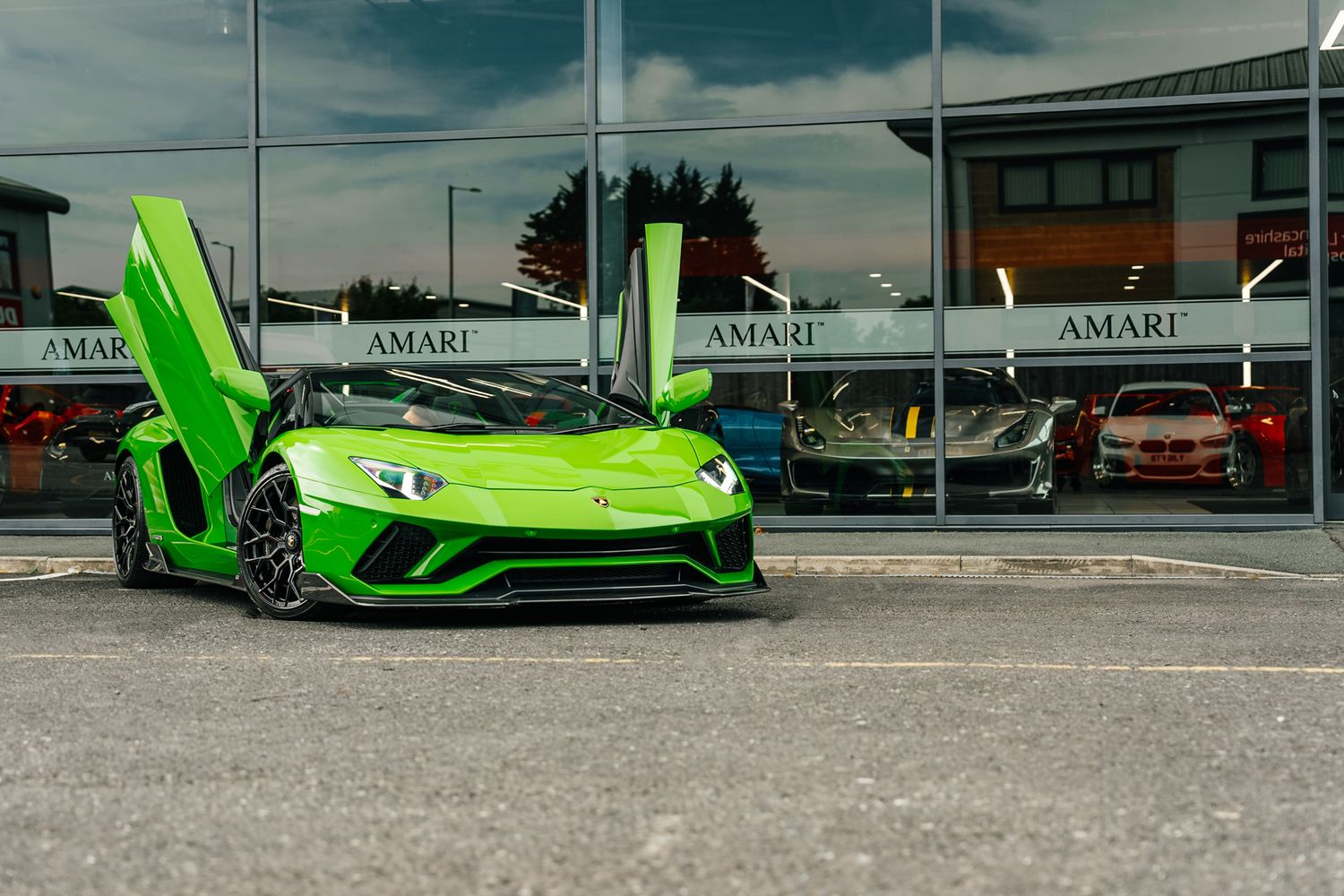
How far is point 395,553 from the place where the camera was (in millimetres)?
6629

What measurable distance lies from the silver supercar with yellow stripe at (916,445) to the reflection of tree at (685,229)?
1058 millimetres

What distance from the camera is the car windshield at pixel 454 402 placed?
760cm

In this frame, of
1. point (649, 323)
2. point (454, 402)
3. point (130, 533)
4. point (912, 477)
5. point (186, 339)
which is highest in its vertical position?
point (649, 323)

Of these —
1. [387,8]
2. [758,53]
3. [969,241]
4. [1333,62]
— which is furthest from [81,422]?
[1333,62]

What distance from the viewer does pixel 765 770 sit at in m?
4.02

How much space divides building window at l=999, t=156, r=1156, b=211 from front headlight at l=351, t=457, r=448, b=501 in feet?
23.1

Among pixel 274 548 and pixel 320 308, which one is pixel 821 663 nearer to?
pixel 274 548

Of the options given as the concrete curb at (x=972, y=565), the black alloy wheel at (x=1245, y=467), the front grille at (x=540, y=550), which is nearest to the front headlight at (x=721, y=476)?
the front grille at (x=540, y=550)

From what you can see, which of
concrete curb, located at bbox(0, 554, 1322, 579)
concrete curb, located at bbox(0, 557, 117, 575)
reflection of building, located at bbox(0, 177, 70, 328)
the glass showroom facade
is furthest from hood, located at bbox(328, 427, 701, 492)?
reflection of building, located at bbox(0, 177, 70, 328)

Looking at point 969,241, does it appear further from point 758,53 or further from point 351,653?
point 351,653

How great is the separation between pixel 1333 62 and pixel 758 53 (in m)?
4.41

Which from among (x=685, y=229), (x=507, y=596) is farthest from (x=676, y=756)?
(x=685, y=229)

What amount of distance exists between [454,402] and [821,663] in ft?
9.38

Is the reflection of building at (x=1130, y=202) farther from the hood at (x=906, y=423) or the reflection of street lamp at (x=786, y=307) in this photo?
the reflection of street lamp at (x=786, y=307)
